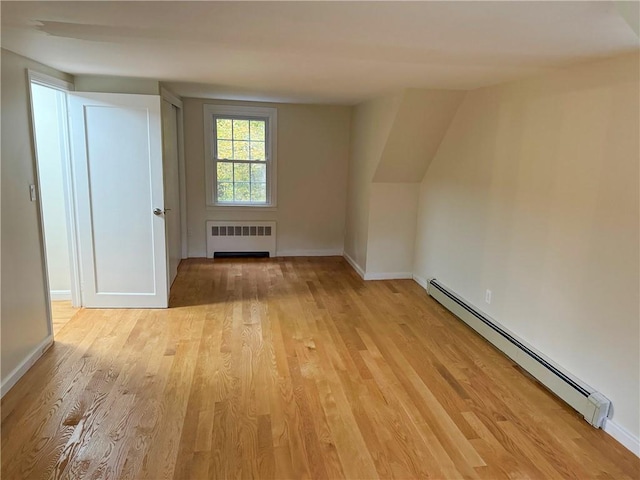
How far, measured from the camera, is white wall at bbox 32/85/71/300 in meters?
3.61

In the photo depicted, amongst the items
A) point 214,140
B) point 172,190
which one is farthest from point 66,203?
point 214,140

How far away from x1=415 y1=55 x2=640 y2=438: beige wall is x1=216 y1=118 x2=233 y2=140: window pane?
2.97 meters

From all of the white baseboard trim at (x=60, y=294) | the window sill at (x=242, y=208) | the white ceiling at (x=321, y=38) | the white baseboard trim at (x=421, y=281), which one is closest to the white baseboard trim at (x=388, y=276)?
the white baseboard trim at (x=421, y=281)

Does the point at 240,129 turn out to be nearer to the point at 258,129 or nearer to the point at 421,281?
the point at 258,129

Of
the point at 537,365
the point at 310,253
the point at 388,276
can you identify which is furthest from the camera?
the point at 310,253

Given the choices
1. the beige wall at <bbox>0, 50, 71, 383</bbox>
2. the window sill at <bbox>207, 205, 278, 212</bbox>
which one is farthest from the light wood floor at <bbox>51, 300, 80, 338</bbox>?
the window sill at <bbox>207, 205, 278, 212</bbox>

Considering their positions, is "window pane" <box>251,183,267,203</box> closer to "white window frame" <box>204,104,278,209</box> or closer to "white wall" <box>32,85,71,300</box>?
"white window frame" <box>204,104,278,209</box>

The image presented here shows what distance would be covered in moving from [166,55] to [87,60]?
2.20ft

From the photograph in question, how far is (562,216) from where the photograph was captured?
271 cm

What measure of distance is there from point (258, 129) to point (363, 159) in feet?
4.99

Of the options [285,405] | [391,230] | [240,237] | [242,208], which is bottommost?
[285,405]

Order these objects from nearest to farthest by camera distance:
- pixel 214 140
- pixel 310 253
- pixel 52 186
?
pixel 52 186
pixel 214 140
pixel 310 253

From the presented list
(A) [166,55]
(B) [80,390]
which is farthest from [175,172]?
(B) [80,390]

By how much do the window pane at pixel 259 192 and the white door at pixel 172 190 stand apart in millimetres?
995
